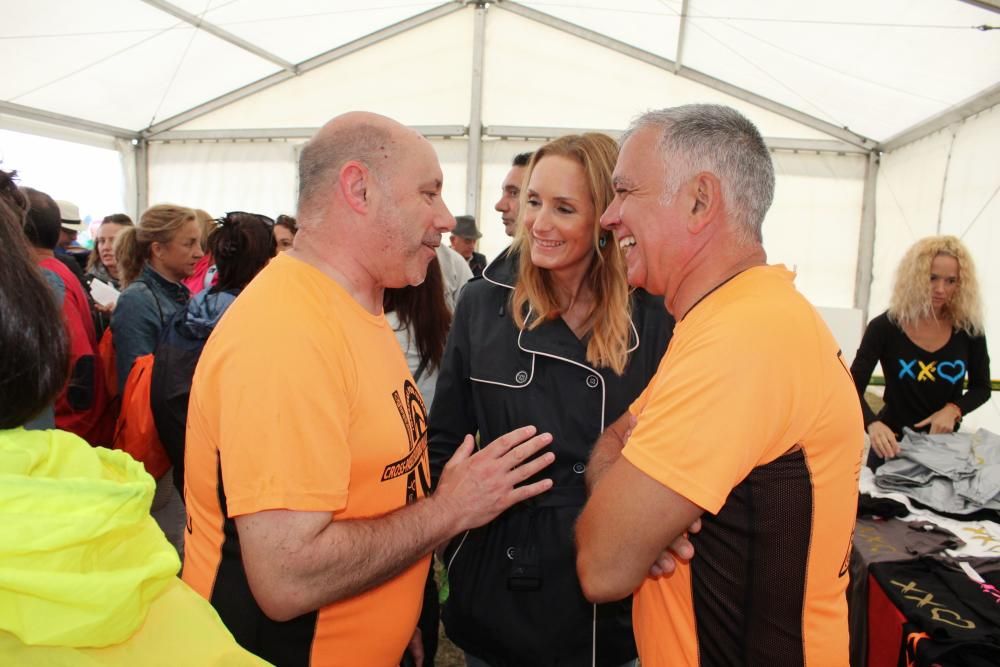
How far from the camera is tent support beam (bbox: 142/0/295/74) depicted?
749 cm

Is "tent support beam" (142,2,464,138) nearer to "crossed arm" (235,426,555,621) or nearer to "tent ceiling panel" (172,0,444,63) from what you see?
"tent ceiling panel" (172,0,444,63)

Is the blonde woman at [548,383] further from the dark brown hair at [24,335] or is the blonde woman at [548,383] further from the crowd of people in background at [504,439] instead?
the dark brown hair at [24,335]

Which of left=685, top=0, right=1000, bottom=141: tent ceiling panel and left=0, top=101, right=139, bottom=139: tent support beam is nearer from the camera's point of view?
left=685, top=0, right=1000, bottom=141: tent ceiling panel

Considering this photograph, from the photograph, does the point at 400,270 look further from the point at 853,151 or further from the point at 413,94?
the point at 853,151

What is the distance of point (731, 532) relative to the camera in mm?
1131

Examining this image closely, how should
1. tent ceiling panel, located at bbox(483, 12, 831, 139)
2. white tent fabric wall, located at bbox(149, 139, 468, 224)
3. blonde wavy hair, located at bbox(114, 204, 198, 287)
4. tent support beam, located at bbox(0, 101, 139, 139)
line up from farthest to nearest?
white tent fabric wall, located at bbox(149, 139, 468, 224), tent ceiling panel, located at bbox(483, 12, 831, 139), tent support beam, located at bbox(0, 101, 139, 139), blonde wavy hair, located at bbox(114, 204, 198, 287)

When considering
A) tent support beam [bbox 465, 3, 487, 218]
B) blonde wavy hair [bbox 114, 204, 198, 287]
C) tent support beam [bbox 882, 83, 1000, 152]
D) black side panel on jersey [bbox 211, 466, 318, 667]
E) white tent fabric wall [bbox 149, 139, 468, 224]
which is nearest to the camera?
black side panel on jersey [bbox 211, 466, 318, 667]

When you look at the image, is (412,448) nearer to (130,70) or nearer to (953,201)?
(953,201)

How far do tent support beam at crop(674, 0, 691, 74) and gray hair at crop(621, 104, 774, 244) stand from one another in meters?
7.53

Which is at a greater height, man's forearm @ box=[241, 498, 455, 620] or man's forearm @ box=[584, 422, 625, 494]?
man's forearm @ box=[584, 422, 625, 494]

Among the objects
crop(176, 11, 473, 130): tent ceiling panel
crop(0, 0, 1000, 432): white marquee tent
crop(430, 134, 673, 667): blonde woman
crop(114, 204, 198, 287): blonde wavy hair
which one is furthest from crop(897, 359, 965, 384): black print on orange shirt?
crop(176, 11, 473, 130): tent ceiling panel

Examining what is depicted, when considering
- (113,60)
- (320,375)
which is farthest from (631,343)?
(113,60)

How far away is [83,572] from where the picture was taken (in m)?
0.63

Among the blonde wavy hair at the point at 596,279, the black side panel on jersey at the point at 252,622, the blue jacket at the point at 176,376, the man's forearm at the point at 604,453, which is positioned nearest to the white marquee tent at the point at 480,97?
the blonde wavy hair at the point at 596,279
